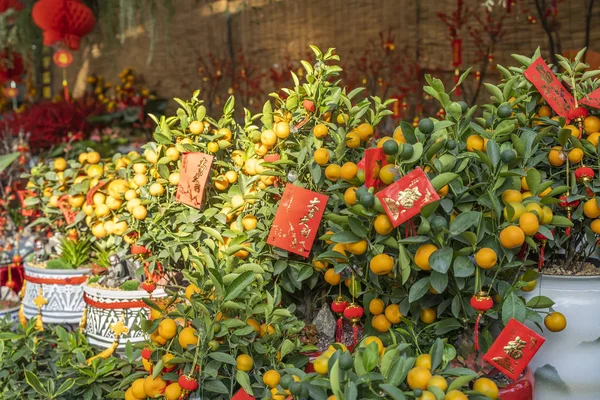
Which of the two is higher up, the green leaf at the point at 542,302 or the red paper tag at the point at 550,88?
the red paper tag at the point at 550,88

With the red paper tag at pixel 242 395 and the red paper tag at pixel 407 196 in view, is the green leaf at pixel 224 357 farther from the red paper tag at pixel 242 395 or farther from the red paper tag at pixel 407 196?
the red paper tag at pixel 407 196

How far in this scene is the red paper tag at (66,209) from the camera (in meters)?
1.99

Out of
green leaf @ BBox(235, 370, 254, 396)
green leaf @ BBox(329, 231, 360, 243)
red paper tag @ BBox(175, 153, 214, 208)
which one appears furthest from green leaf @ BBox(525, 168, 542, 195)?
red paper tag @ BBox(175, 153, 214, 208)

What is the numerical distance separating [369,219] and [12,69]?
442 centimetres

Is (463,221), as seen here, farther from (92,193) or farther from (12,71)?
(12,71)

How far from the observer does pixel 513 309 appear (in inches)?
41.9

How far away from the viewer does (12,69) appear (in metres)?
4.82

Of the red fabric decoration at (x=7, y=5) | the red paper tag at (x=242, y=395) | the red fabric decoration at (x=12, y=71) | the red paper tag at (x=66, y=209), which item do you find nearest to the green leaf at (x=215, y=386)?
the red paper tag at (x=242, y=395)

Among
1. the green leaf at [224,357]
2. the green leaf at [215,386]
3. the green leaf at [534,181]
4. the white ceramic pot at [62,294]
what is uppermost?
the green leaf at [534,181]

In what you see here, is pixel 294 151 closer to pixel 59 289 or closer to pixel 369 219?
pixel 369 219

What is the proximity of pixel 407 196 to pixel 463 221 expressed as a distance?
0.10 m

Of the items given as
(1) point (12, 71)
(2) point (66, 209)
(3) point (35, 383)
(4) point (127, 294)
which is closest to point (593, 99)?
(4) point (127, 294)

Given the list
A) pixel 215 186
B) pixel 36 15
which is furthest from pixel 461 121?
pixel 36 15

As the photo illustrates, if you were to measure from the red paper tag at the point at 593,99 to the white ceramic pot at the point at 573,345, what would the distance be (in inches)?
12.2
